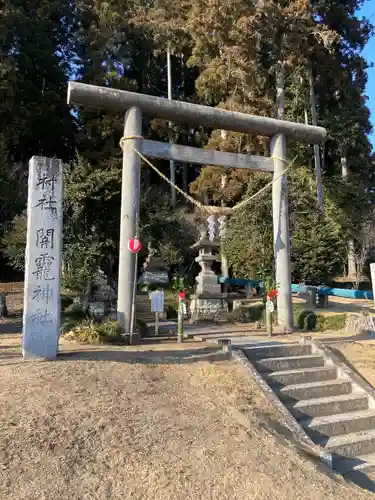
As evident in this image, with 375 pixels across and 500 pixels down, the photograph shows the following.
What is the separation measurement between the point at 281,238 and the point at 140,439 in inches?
255

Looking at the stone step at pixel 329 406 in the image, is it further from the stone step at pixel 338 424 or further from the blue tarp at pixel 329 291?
the blue tarp at pixel 329 291

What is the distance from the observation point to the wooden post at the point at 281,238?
9648 millimetres

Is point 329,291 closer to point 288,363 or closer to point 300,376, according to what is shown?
point 288,363

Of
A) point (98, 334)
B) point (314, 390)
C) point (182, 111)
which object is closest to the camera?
point (314, 390)

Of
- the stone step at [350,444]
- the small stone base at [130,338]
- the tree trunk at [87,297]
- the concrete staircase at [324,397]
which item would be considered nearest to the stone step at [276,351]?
the concrete staircase at [324,397]

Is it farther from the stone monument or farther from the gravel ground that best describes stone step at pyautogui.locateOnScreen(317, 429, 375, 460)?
the stone monument

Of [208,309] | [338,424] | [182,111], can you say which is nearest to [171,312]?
[208,309]

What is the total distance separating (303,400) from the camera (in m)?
6.14

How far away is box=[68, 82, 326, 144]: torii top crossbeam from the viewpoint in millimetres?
8141

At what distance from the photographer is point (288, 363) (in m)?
6.82

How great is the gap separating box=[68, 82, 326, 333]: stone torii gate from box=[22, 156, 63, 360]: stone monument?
83.1 inches

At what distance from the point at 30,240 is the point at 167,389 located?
279 centimetres

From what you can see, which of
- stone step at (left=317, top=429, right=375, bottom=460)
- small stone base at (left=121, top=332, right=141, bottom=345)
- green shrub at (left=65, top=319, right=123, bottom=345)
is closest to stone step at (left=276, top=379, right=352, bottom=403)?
stone step at (left=317, top=429, right=375, bottom=460)

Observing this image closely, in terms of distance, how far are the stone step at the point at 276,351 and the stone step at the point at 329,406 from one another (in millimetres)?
1031
